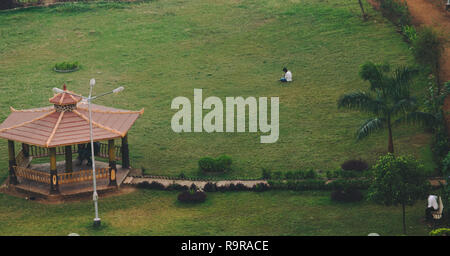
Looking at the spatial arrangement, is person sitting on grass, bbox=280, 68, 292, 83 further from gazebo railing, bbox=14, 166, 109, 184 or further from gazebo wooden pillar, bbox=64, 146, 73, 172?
gazebo wooden pillar, bbox=64, 146, 73, 172

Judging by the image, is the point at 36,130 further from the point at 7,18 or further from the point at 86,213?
the point at 7,18

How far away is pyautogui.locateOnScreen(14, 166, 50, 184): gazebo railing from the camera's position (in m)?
39.8

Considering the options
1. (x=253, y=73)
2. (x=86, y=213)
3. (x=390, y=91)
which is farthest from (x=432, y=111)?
(x=86, y=213)

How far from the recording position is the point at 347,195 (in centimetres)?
3750

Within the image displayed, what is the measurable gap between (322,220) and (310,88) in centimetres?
1684

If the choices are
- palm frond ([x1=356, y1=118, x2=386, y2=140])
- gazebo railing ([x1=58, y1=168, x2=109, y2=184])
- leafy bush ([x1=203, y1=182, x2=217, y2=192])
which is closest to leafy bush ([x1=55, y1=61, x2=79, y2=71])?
gazebo railing ([x1=58, y1=168, x2=109, y2=184])

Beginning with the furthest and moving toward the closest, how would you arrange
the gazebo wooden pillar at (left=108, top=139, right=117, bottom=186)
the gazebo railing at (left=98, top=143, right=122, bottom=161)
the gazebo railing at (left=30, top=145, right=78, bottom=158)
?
the gazebo railing at (left=30, top=145, right=78, bottom=158), the gazebo railing at (left=98, top=143, right=122, bottom=161), the gazebo wooden pillar at (left=108, top=139, right=117, bottom=186)

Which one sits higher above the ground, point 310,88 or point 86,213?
point 310,88

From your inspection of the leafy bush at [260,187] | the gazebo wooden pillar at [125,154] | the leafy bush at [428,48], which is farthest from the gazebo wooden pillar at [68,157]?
the leafy bush at [428,48]

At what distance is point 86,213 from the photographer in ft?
124

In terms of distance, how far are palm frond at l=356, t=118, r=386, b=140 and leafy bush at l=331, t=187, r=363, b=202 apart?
3134 millimetres

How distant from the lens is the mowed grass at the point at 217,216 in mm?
35250

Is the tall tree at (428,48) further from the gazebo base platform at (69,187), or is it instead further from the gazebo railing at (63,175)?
the gazebo railing at (63,175)

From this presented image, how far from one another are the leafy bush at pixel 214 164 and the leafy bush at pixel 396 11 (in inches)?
841
